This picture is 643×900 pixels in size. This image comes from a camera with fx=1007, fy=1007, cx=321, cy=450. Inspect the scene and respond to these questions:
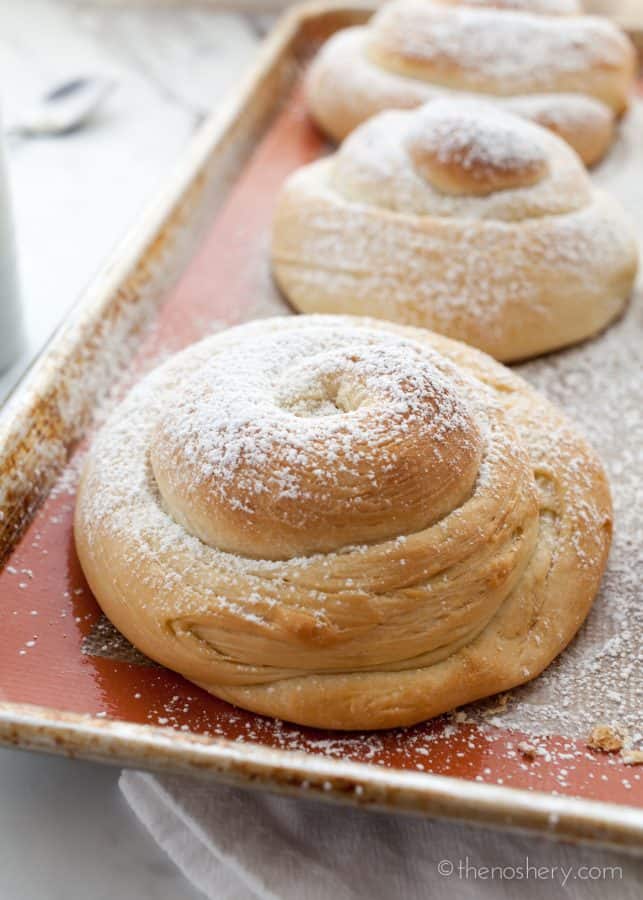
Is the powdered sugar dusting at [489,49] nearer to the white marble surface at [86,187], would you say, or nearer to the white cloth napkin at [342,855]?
the white marble surface at [86,187]

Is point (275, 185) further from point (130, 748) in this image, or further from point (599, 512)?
point (130, 748)

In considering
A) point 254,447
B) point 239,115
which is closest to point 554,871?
point 254,447

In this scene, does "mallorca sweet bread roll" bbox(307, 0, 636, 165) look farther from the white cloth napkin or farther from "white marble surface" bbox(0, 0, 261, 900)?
the white cloth napkin

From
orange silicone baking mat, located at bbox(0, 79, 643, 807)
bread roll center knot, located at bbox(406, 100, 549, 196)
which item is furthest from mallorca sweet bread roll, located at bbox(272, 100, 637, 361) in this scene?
orange silicone baking mat, located at bbox(0, 79, 643, 807)

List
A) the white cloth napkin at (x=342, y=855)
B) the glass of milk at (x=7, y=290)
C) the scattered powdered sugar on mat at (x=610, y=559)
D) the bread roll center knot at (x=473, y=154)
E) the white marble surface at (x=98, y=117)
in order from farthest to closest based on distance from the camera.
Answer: the white marble surface at (x=98, y=117) → the bread roll center knot at (x=473, y=154) → the glass of milk at (x=7, y=290) → the scattered powdered sugar on mat at (x=610, y=559) → the white cloth napkin at (x=342, y=855)

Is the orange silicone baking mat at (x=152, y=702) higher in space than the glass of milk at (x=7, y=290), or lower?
lower

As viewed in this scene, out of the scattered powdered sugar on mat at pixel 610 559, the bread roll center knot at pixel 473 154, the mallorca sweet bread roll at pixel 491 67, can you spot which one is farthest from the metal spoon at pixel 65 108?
the scattered powdered sugar on mat at pixel 610 559
